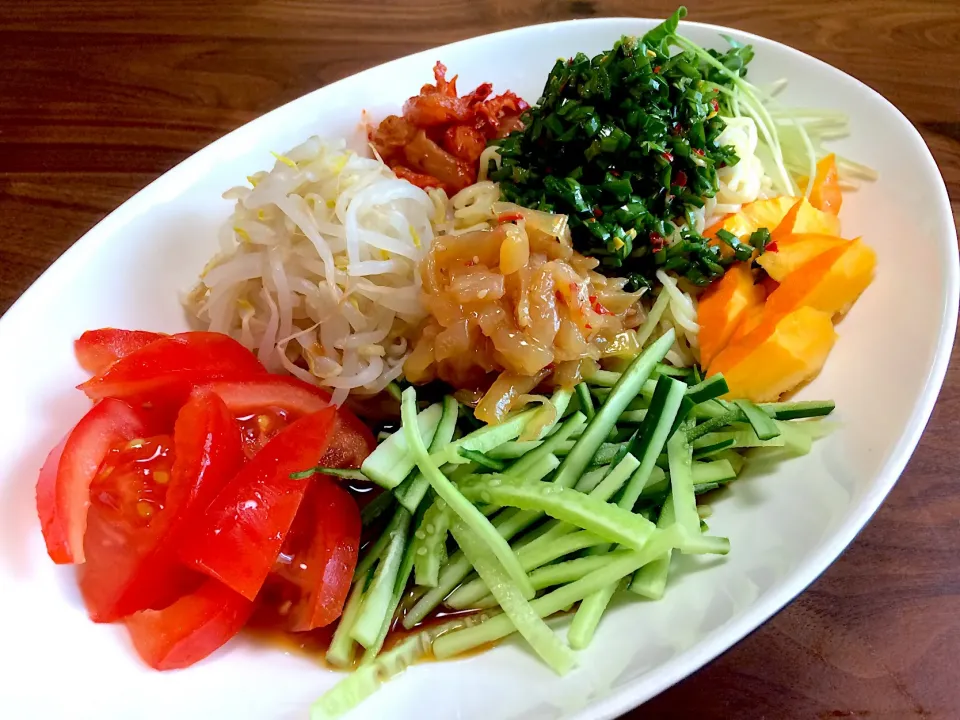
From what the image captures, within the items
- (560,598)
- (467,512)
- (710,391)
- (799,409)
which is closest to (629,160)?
(710,391)

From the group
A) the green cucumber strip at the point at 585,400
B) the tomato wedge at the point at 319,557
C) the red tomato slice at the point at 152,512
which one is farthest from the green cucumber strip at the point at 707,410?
the red tomato slice at the point at 152,512

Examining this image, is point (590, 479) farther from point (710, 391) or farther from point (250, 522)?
point (250, 522)

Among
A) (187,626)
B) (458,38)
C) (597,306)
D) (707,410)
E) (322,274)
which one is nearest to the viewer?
(187,626)

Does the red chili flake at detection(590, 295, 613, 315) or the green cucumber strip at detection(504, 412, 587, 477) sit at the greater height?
the red chili flake at detection(590, 295, 613, 315)

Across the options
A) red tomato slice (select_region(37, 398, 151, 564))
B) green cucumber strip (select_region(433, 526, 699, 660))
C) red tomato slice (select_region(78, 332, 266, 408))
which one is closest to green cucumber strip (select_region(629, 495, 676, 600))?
green cucumber strip (select_region(433, 526, 699, 660))

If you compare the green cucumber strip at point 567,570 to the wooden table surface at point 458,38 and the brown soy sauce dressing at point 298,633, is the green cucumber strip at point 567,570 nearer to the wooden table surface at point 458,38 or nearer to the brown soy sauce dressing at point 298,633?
the brown soy sauce dressing at point 298,633

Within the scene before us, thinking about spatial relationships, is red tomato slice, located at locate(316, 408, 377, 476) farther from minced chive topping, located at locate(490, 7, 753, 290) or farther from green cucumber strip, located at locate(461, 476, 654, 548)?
minced chive topping, located at locate(490, 7, 753, 290)

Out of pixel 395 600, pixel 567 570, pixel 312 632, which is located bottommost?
pixel 312 632
